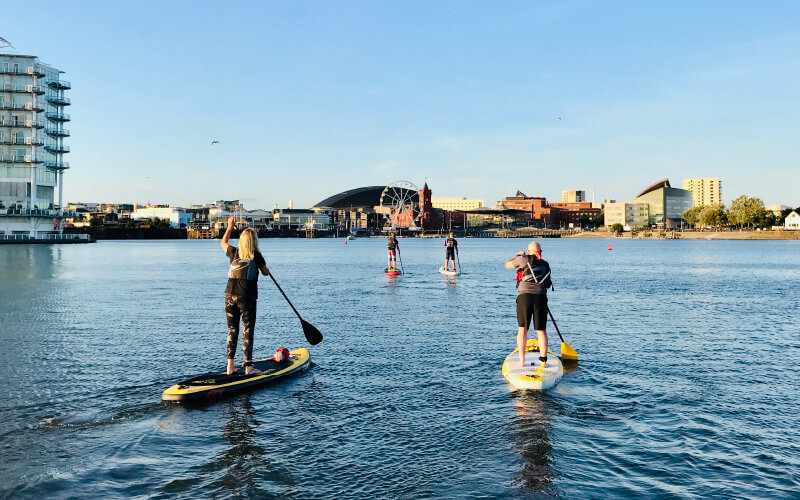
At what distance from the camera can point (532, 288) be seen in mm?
14070

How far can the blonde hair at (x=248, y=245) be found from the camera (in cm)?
1326

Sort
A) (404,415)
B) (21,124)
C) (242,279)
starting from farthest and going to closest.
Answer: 1. (21,124)
2. (242,279)
3. (404,415)

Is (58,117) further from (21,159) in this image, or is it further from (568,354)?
(568,354)

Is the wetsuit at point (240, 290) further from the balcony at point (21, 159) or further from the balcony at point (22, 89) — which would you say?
the balcony at point (22, 89)

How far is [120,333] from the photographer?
2127 centimetres

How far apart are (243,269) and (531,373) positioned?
6.77 meters

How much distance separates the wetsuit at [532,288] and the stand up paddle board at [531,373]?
3.52 feet

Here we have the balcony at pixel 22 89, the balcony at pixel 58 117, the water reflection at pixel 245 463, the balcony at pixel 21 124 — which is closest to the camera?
the water reflection at pixel 245 463

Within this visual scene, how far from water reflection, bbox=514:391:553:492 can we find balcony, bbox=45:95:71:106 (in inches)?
5476

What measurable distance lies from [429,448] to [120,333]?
14.9m

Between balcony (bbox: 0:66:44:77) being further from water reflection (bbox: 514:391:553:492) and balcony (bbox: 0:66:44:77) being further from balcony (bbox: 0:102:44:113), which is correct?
water reflection (bbox: 514:391:553:492)

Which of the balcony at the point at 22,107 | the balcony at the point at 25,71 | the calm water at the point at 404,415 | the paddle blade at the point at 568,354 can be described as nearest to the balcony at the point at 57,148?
the balcony at the point at 22,107

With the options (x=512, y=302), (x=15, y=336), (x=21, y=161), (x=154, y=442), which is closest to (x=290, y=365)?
(x=154, y=442)

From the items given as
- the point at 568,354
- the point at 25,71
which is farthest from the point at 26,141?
the point at 568,354
